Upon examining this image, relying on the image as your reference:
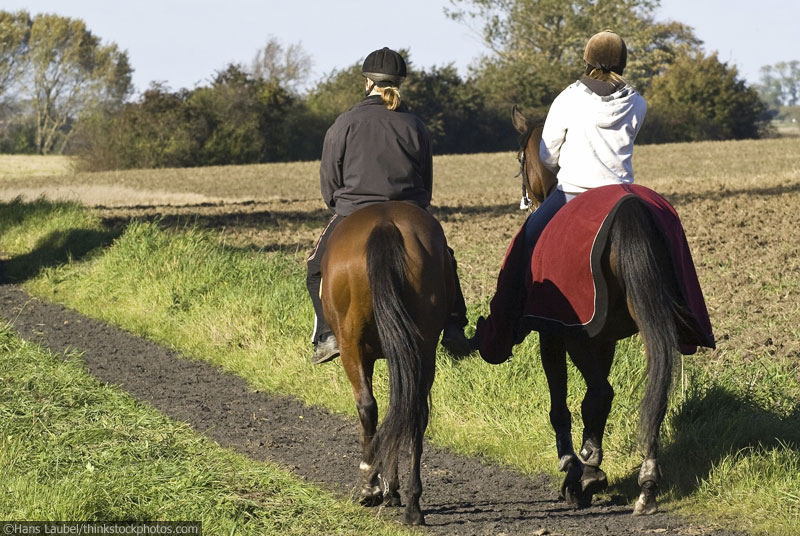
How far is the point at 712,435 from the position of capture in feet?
19.2

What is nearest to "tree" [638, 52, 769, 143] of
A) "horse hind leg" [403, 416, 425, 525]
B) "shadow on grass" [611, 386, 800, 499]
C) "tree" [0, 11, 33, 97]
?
"tree" [0, 11, 33, 97]

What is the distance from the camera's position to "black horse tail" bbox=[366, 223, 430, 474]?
4.90 meters

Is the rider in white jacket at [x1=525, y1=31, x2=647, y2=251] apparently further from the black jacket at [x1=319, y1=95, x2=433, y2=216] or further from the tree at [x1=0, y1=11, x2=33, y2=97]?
the tree at [x1=0, y1=11, x2=33, y2=97]

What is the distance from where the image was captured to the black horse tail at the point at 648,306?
16.0ft

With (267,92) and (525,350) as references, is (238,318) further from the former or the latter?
(267,92)

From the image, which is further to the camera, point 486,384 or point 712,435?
point 486,384

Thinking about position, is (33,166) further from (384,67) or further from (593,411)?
(593,411)

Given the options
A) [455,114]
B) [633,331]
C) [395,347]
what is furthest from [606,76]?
[455,114]

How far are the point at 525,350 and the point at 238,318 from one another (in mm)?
3372

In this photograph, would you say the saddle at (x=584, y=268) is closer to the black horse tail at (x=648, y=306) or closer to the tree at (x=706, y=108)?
the black horse tail at (x=648, y=306)

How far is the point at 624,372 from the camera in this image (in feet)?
22.9

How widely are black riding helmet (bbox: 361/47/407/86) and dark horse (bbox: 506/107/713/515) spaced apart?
154 cm

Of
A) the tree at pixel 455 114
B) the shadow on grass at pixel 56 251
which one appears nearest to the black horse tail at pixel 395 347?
the shadow on grass at pixel 56 251

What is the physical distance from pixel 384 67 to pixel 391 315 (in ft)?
5.12
